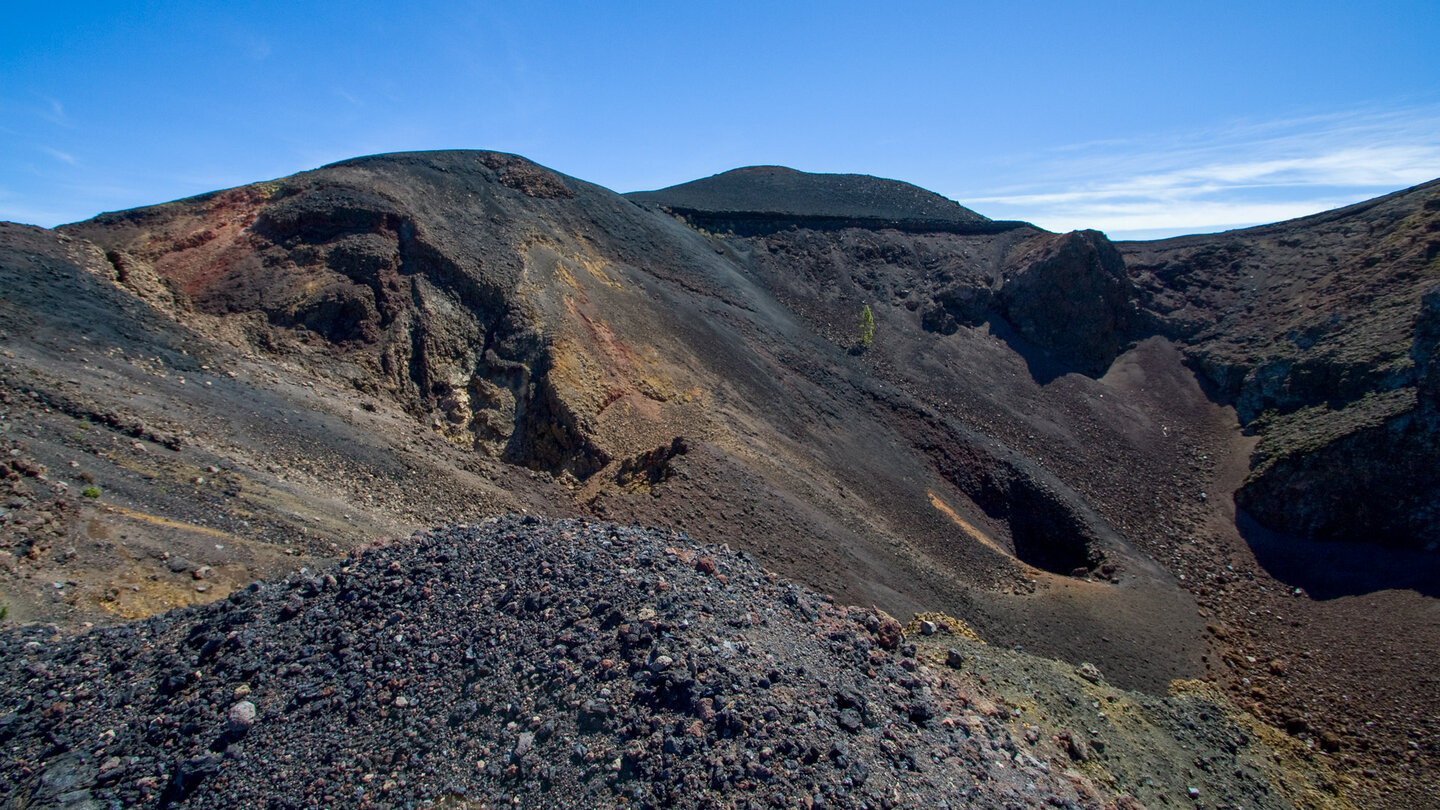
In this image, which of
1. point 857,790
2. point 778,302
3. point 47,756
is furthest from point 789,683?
point 778,302

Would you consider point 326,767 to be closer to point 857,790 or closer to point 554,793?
point 554,793

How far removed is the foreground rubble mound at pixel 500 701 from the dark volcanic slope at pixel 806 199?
27170 millimetres

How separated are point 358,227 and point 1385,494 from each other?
27.3 metres

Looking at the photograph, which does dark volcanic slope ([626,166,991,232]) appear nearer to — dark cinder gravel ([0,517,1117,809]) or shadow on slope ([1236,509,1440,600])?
shadow on slope ([1236,509,1440,600])

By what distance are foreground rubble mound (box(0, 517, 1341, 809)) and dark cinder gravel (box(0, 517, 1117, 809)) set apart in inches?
0.8

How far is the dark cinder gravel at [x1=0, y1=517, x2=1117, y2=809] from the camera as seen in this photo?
218 inches

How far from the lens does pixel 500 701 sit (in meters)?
6.26

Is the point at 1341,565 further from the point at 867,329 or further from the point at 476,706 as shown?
the point at 476,706

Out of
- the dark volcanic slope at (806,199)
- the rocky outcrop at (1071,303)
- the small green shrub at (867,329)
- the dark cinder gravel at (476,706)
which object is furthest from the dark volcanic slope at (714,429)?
the dark volcanic slope at (806,199)

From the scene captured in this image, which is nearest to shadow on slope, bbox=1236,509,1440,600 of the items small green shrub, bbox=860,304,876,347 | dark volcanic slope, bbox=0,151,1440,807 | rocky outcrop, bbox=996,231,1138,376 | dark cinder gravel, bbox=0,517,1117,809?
dark volcanic slope, bbox=0,151,1440,807

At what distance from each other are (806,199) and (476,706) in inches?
1330

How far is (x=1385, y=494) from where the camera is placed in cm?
1880

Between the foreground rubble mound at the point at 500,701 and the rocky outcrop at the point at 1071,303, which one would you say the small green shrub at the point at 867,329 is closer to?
the rocky outcrop at the point at 1071,303

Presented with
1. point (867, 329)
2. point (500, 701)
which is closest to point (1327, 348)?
point (867, 329)
